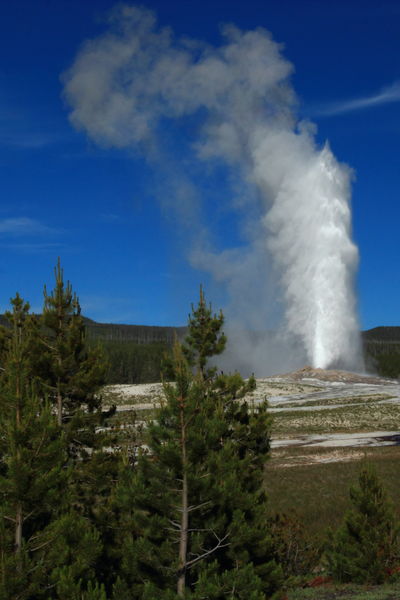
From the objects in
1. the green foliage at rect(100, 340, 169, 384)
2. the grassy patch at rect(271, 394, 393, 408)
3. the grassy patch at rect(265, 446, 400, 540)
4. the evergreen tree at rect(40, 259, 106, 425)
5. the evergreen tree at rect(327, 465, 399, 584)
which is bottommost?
the grassy patch at rect(265, 446, 400, 540)

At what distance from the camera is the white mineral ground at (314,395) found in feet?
187

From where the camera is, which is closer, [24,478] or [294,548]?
[24,478]

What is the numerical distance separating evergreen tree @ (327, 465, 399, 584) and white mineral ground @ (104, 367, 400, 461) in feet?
121

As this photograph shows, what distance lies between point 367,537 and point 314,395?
2990 inches

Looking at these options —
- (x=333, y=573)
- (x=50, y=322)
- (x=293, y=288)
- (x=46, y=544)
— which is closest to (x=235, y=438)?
(x=333, y=573)

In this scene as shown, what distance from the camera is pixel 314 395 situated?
91.3 metres

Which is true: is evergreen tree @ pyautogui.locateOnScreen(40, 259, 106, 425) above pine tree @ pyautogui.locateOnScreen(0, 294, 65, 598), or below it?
above

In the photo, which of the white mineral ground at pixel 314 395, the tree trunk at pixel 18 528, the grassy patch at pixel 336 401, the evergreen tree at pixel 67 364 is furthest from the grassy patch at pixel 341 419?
the tree trunk at pixel 18 528

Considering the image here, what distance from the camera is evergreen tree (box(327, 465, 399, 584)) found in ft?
55.4

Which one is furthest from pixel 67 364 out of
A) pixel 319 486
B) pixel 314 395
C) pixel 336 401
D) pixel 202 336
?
pixel 314 395

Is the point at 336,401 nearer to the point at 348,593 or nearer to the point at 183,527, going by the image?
the point at 348,593

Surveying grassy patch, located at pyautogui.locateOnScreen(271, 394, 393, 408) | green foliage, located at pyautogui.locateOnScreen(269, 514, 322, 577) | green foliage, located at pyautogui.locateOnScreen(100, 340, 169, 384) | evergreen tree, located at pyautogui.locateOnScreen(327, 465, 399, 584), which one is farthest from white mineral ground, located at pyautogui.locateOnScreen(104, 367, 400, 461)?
green foliage, located at pyautogui.locateOnScreen(100, 340, 169, 384)

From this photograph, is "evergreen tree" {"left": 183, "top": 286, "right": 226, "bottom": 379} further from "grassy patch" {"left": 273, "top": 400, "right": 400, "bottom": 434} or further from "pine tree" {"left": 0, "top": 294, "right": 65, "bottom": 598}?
"grassy patch" {"left": 273, "top": 400, "right": 400, "bottom": 434}

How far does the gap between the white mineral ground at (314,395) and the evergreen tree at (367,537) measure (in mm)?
36955
